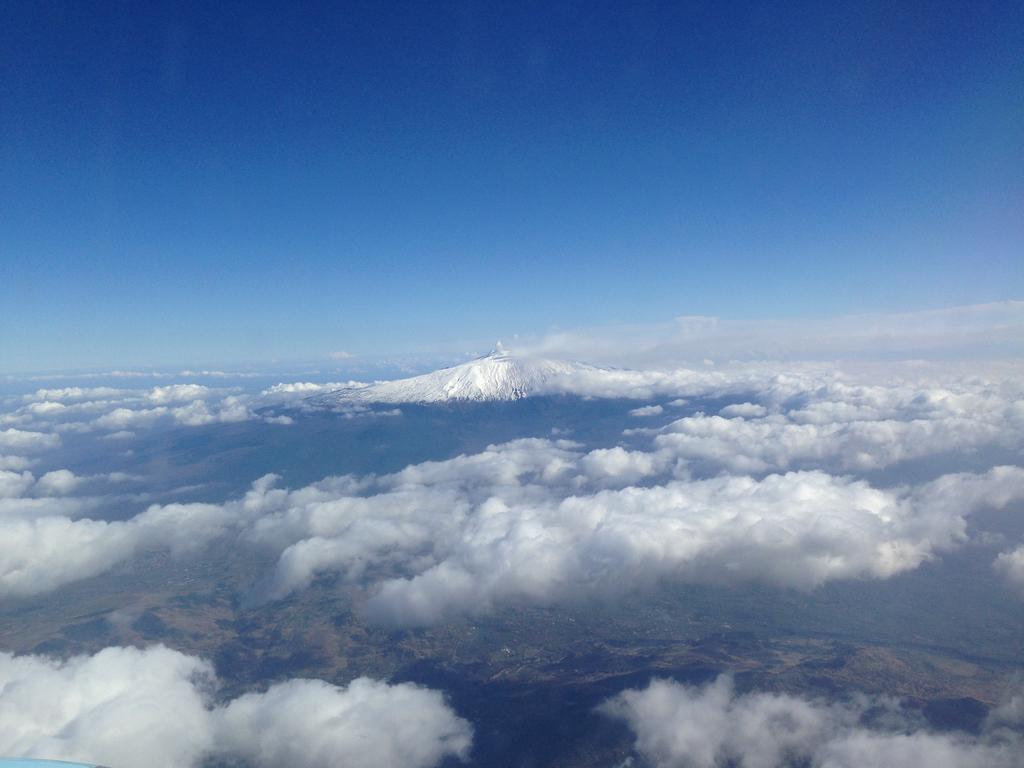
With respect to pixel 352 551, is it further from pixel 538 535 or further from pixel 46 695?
pixel 46 695

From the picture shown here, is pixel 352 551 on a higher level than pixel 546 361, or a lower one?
lower

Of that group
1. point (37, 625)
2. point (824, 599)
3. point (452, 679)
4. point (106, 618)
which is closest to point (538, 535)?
point (452, 679)

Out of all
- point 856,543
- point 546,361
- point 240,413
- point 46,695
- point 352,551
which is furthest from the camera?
point 546,361

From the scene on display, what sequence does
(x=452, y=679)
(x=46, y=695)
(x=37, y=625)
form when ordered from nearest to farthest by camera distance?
(x=46, y=695)
(x=452, y=679)
(x=37, y=625)

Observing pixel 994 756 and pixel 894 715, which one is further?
pixel 894 715

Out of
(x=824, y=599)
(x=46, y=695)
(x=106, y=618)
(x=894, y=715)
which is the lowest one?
(x=824, y=599)

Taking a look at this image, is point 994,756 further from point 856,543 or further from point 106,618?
point 106,618
